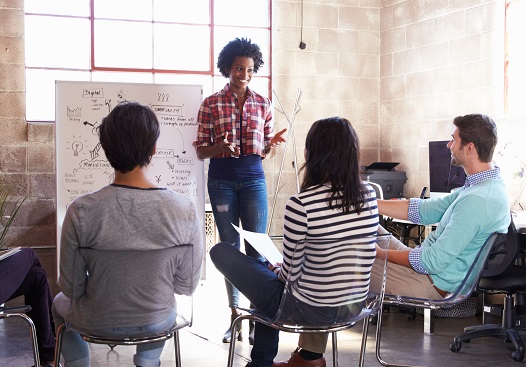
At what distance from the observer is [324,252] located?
105 inches

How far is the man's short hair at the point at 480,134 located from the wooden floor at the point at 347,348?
1.37 metres

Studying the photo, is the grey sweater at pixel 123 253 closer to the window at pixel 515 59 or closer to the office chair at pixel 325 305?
the office chair at pixel 325 305

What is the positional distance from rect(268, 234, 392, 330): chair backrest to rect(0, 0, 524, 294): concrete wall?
3321mm

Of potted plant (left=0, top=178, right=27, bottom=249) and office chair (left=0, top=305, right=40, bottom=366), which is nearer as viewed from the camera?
office chair (left=0, top=305, right=40, bottom=366)

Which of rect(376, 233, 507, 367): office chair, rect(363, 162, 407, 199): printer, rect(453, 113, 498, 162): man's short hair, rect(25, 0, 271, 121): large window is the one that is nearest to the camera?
rect(376, 233, 507, 367): office chair

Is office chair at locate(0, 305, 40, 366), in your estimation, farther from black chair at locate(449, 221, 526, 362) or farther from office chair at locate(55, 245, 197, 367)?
black chair at locate(449, 221, 526, 362)

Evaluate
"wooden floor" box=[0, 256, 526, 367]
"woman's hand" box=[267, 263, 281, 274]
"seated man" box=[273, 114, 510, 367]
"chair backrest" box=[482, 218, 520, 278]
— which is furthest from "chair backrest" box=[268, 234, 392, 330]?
"chair backrest" box=[482, 218, 520, 278]

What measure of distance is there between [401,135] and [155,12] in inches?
96.2

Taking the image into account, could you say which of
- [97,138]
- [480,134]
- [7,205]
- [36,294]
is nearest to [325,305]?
[480,134]

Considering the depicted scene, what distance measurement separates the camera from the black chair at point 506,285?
431cm

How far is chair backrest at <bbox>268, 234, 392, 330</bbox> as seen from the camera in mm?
2658

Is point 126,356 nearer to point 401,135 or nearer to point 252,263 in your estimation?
point 252,263

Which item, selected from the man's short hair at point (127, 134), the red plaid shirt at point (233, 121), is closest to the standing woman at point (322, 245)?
the man's short hair at point (127, 134)

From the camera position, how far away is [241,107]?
178 inches
